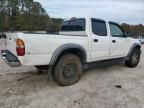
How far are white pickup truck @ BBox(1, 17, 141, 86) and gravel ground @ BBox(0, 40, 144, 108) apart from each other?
20.8 inches

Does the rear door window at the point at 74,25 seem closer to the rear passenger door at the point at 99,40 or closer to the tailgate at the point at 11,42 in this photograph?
the rear passenger door at the point at 99,40

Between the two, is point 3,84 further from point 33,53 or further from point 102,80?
point 102,80

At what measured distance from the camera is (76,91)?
5.29 meters

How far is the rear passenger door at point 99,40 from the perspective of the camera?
6.14 m

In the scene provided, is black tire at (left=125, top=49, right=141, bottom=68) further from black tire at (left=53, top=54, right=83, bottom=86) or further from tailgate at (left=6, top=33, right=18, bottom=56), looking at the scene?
tailgate at (left=6, top=33, right=18, bottom=56)

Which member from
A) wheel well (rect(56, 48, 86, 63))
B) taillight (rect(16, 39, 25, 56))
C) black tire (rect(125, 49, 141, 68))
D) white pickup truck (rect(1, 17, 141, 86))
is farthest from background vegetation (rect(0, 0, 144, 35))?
taillight (rect(16, 39, 25, 56))

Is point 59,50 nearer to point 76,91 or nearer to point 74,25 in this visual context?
point 76,91

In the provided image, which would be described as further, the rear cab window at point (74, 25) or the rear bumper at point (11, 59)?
the rear cab window at point (74, 25)

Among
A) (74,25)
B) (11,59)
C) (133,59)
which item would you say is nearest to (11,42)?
(11,59)

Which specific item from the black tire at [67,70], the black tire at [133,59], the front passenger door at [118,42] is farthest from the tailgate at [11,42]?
the black tire at [133,59]

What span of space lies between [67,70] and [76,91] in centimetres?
69

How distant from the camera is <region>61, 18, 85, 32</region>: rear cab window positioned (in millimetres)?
6241

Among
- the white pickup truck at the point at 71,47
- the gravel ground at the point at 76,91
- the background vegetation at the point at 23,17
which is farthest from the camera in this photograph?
the background vegetation at the point at 23,17

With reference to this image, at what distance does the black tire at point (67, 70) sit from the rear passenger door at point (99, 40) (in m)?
0.67
